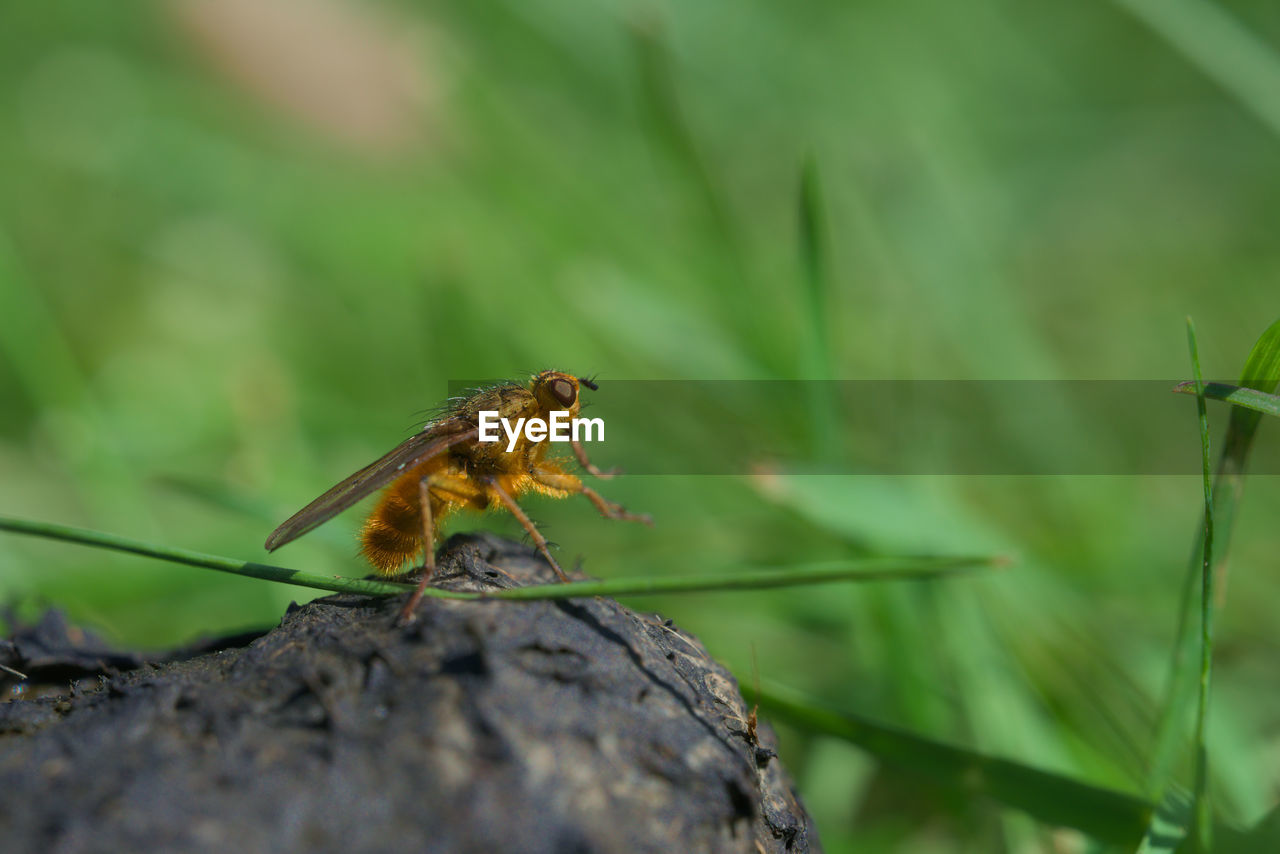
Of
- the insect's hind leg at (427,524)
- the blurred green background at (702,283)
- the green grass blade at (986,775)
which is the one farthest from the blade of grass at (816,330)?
the insect's hind leg at (427,524)

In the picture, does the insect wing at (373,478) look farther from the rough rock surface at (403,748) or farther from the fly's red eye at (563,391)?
the rough rock surface at (403,748)

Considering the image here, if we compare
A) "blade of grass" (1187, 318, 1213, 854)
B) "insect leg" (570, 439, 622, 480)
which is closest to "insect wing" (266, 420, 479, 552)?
"insect leg" (570, 439, 622, 480)

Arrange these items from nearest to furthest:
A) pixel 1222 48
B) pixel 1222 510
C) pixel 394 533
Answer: pixel 1222 510 < pixel 394 533 < pixel 1222 48

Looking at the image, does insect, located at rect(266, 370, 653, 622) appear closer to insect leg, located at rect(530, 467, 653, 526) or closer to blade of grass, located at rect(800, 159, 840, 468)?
insect leg, located at rect(530, 467, 653, 526)

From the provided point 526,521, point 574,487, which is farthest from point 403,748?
point 574,487

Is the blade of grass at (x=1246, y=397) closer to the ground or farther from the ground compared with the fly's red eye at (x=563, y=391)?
closer to the ground

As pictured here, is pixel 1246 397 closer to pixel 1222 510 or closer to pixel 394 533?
pixel 1222 510

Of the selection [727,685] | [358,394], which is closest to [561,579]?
[727,685]

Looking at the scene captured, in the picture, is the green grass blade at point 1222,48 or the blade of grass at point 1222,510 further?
the green grass blade at point 1222,48
